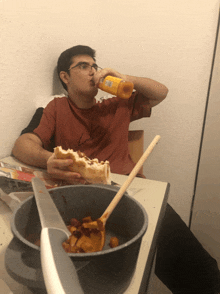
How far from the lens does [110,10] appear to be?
1247mm

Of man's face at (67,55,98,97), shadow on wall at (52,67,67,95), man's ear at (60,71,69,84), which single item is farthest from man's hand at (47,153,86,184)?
shadow on wall at (52,67,67,95)

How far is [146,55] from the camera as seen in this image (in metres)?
1.26

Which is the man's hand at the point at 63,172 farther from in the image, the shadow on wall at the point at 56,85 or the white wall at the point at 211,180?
the white wall at the point at 211,180

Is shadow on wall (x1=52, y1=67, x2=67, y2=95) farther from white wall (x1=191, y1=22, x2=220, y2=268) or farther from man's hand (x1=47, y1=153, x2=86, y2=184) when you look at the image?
white wall (x1=191, y1=22, x2=220, y2=268)

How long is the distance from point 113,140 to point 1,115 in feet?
1.60

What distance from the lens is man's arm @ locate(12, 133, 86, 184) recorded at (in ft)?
1.88

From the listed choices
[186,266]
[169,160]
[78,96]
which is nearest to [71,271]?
[186,266]

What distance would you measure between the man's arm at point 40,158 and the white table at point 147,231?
0.05 m

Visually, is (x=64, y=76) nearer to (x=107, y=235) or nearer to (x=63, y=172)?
(x=63, y=172)

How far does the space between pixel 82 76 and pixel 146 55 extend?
51cm

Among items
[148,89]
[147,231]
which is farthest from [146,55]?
[147,231]

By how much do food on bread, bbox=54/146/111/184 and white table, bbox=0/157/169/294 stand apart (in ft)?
0.35

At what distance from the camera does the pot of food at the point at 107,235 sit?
239mm

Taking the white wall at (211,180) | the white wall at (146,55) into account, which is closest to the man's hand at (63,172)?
the white wall at (146,55)
